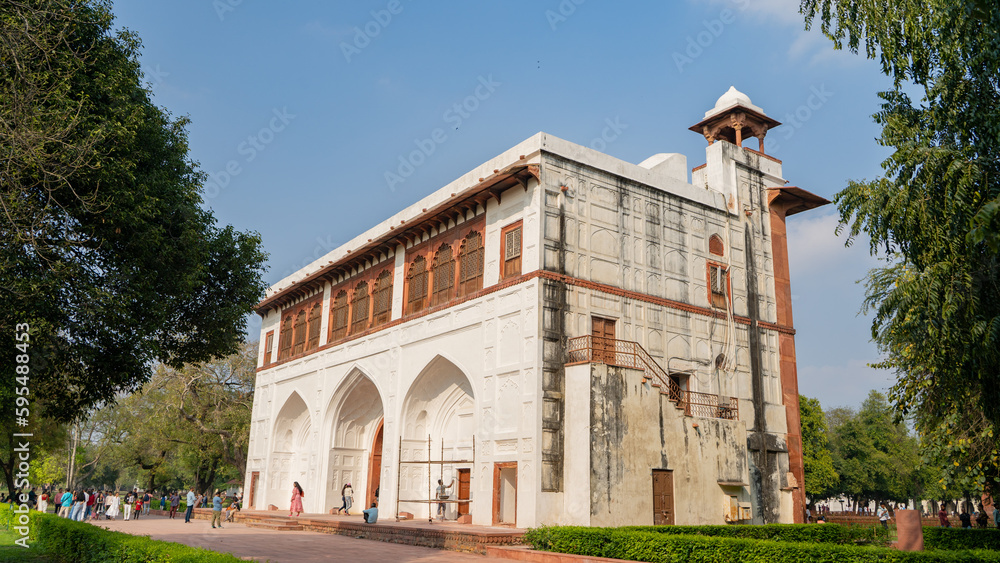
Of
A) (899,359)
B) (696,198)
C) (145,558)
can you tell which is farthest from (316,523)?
(899,359)

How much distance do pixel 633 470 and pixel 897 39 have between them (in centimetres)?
1092

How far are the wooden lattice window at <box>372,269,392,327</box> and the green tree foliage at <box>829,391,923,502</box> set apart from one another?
41.9 m

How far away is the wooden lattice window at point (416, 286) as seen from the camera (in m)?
23.7

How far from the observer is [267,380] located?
33.8 meters

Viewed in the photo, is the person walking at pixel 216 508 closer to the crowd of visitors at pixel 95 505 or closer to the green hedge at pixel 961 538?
the crowd of visitors at pixel 95 505

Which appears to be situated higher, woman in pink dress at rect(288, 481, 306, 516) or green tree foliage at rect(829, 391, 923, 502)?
green tree foliage at rect(829, 391, 923, 502)

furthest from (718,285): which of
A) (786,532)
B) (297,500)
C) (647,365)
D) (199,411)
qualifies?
(199,411)

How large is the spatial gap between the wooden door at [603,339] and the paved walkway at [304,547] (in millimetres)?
6635

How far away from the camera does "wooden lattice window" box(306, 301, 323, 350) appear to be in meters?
30.5

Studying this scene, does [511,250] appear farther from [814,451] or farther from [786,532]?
[814,451]

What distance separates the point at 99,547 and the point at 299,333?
2040 cm

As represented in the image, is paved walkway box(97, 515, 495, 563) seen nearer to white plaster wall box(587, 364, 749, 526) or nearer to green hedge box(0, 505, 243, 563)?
green hedge box(0, 505, 243, 563)

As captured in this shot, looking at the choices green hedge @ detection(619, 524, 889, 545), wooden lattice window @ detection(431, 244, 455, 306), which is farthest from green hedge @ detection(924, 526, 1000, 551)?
wooden lattice window @ detection(431, 244, 455, 306)

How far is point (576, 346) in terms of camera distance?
1898cm
